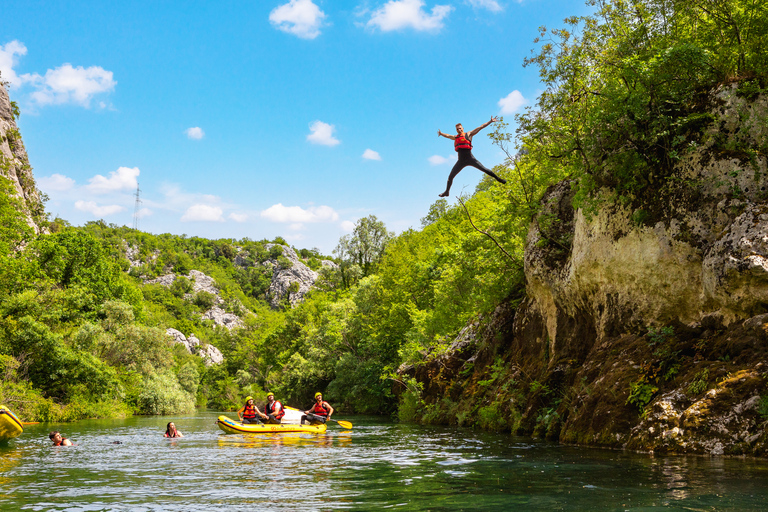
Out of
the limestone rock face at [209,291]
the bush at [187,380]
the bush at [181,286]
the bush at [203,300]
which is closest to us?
the bush at [187,380]

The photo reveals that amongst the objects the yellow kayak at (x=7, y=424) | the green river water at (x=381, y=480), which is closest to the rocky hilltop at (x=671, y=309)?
the green river water at (x=381, y=480)

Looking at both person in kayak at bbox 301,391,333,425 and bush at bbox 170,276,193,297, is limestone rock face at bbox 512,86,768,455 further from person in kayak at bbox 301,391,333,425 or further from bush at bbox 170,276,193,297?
bush at bbox 170,276,193,297

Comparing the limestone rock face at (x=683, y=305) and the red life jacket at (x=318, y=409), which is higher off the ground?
the limestone rock face at (x=683, y=305)

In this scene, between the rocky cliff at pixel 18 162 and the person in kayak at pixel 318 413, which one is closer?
the person in kayak at pixel 318 413

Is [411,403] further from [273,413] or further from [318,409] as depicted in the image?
[273,413]

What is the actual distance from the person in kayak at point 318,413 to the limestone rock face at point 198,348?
7907cm

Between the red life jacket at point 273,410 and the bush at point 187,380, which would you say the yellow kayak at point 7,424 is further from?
the bush at point 187,380

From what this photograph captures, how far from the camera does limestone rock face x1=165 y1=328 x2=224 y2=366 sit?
99.2 meters

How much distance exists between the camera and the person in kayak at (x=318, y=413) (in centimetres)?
2217

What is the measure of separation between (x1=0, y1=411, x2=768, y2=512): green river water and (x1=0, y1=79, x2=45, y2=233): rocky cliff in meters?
46.8

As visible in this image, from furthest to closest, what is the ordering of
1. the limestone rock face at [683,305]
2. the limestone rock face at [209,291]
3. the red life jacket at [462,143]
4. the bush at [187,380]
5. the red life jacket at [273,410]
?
the limestone rock face at [209,291], the bush at [187,380], the red life jacket at [273,410], the red life jacket at [462,143], the limestone rock face at [683,305]

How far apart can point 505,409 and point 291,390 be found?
3464 centimetres

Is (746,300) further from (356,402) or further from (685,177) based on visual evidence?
(356,402)

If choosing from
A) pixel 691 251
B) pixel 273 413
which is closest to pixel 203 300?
pixel 273 413
